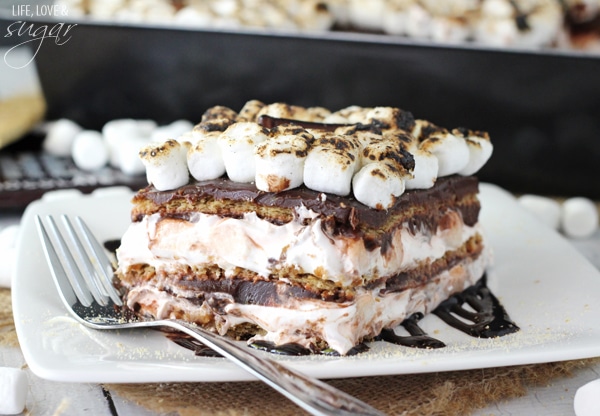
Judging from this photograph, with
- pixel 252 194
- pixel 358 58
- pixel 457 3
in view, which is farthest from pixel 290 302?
pixel 457 3

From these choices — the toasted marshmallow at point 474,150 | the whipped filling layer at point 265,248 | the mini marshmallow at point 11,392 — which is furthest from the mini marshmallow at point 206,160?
the toasted marshmallow at point 474,150

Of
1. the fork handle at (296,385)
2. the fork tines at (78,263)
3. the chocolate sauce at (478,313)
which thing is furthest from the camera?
the fork tines at (78,263)

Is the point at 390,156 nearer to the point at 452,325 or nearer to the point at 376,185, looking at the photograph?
the point at 376,185

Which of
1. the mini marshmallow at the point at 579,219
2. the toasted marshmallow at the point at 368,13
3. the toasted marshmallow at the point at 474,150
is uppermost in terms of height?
the toasted marshmallow at the point at 368,13

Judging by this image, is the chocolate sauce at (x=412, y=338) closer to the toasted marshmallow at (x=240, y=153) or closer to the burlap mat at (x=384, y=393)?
the burlap mat at (x=384, y=393)

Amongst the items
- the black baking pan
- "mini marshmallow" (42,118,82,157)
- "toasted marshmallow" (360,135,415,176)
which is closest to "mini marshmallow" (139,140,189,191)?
"toasted marshmallow" (360,135,415,176)

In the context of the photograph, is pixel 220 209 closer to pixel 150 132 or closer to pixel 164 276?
pixel 164 276
